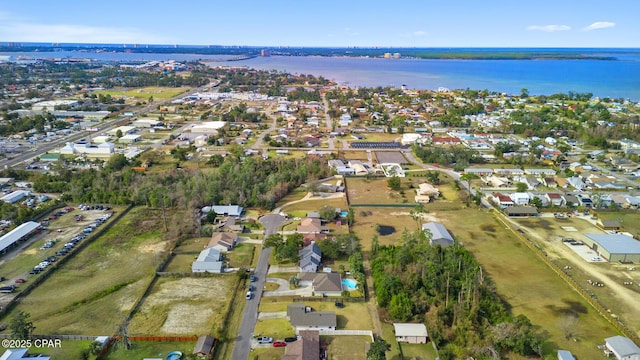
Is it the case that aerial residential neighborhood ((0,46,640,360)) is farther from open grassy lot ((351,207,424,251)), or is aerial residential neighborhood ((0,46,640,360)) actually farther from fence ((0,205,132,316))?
open grassy lot ((351,207,424,251))

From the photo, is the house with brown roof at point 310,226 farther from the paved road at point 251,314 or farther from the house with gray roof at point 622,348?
the house with gray roof at point 622,348

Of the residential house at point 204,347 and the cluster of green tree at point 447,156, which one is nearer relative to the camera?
the residential house at point 204,347

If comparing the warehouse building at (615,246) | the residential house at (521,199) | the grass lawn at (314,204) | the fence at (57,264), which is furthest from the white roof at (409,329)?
the residential house at (521,199)

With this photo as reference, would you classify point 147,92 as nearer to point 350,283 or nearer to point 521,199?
point 521,199

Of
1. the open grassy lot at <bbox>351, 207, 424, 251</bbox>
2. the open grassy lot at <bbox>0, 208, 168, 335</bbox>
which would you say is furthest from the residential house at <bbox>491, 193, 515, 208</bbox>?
the open grassy lot at <bbox>0, 208, 168, 335</bbox>

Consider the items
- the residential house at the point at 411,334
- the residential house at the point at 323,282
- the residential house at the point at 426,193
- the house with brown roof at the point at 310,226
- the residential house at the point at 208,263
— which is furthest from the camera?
the residential house at the point at 426,193

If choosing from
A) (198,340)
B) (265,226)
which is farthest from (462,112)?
(198,340)
